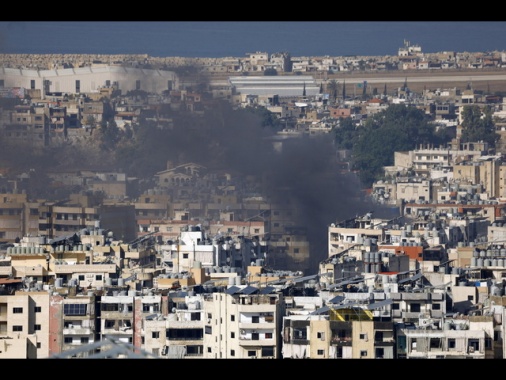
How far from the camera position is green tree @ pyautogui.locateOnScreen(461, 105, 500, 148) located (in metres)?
→ 41.4

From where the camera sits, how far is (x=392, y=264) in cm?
1981

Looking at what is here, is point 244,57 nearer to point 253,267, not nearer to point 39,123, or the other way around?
point 39,123

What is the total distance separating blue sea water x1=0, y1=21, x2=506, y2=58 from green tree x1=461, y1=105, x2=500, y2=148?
32.5ft

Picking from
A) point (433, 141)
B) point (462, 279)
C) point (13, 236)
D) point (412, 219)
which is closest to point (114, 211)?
point (13, 236)

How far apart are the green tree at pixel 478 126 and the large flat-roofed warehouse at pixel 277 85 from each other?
7.60 meters

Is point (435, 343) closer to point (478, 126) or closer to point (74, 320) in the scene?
point (74, 320)

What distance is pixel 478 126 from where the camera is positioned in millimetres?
42250

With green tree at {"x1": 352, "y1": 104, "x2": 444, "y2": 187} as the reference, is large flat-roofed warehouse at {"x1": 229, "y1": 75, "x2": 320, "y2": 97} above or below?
above

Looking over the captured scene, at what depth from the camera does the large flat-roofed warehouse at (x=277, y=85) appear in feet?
167

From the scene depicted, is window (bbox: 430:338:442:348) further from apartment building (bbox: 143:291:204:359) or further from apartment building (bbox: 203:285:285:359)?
apartment building (bbox: 143:291:204:359)

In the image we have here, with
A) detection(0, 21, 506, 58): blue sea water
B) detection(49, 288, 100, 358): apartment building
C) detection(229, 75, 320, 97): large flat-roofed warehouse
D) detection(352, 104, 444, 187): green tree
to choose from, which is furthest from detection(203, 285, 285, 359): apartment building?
detection(229, 75, 320, 97): large flat-roofed warehouse

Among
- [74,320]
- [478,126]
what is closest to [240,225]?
[74,320]

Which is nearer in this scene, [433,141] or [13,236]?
[13,236]
